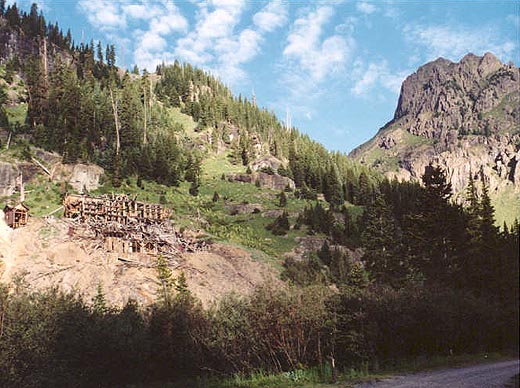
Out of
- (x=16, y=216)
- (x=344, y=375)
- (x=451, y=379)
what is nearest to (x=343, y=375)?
(x=344, y=375)

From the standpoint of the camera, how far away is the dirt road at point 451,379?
1355 centimetres

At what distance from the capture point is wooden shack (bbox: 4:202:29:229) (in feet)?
139

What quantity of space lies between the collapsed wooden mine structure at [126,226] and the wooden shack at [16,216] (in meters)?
5.16

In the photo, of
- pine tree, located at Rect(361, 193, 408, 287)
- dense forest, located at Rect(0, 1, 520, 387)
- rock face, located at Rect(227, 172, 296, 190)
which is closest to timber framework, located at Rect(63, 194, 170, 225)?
dense forest, located at Rect(0, 1, 520, 387)

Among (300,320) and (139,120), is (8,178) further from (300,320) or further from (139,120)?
(300,320)

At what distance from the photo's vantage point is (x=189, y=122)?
450 ft

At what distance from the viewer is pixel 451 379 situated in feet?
51.4

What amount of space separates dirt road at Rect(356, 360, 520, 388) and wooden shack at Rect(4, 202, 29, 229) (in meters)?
39.3

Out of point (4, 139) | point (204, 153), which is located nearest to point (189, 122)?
point (204, 153)

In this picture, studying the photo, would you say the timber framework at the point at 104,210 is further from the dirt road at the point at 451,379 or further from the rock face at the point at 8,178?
the dirt road at the point at 451,379

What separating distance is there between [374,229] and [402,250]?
4.61 metres

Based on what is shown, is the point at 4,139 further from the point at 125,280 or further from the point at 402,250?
the point at 402,250

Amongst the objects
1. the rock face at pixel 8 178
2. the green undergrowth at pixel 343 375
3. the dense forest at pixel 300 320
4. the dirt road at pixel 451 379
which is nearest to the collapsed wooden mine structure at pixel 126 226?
the dense forest at pixel 300 320

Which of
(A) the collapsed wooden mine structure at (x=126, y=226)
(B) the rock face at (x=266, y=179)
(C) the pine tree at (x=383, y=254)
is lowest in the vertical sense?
(C) the pine tree at (x=383, y=254)
